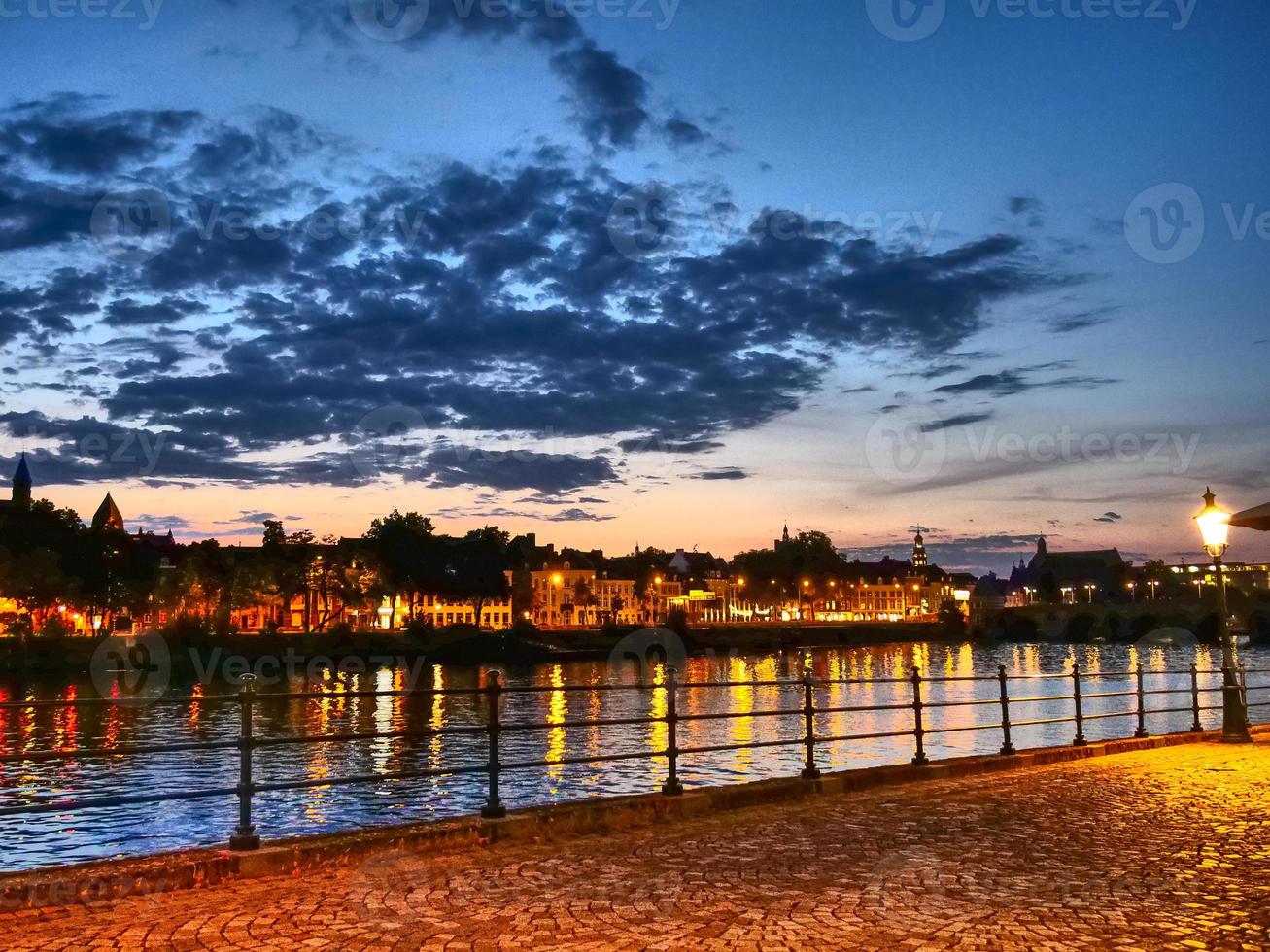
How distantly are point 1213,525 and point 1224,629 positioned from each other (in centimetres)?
194

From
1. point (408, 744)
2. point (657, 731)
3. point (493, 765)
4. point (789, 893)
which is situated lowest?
point (657, 731)

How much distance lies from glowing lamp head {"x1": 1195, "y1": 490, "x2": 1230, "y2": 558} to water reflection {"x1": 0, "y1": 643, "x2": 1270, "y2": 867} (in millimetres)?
2432

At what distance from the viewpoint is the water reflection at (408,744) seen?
25812 mm

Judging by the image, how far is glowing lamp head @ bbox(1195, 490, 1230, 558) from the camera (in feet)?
67.9

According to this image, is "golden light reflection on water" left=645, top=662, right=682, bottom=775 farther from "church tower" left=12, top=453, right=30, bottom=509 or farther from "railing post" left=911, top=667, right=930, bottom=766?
"church tower" left=12, top=453, right=30, bottom=509

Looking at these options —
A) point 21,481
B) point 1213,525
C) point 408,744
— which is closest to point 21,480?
point 21,481

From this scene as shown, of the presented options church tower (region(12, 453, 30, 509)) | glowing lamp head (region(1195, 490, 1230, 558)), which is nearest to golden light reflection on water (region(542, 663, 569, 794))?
glowing lamp head (region(1195, 490, 1230, 558))

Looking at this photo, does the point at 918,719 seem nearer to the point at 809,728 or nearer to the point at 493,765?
the point at 809,728

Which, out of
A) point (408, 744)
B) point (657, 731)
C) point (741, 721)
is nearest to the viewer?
point (408, 744)

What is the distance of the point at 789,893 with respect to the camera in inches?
348

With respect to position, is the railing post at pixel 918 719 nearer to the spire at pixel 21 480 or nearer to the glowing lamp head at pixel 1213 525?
the glowing lamp head at pixel 1213 525

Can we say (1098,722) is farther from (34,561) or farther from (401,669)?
(34,561)

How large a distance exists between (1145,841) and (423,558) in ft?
386

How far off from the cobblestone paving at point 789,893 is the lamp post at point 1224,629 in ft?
29.1
